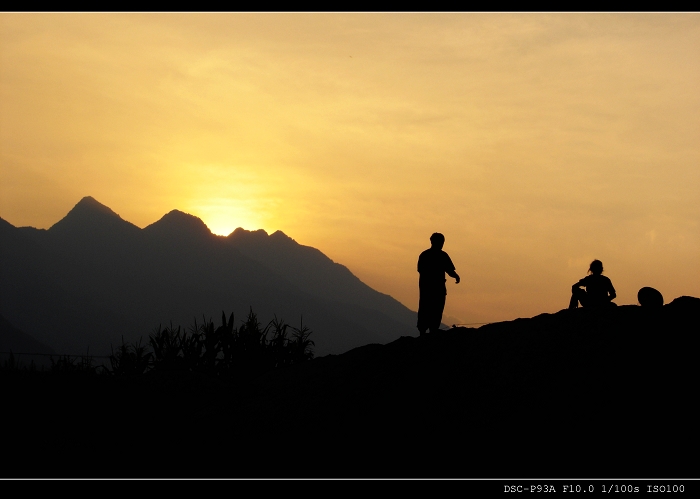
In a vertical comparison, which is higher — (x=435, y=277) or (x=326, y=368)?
(x=435, y=277)

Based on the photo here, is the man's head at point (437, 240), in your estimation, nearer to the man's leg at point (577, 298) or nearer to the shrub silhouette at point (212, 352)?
the man's leg at point (577, 298)

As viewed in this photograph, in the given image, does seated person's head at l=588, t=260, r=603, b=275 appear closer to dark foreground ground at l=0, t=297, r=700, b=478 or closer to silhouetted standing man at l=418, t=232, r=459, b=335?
dark foreground ground at l=0, t=297, r=700, b=478

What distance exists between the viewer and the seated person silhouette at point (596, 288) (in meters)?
11.4

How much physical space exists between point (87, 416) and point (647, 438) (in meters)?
8.27

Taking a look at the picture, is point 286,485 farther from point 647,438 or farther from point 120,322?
point 120,322

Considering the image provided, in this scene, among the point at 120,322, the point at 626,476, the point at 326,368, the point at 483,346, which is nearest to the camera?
the point at 626,476

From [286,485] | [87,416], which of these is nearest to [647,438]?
[286,485]

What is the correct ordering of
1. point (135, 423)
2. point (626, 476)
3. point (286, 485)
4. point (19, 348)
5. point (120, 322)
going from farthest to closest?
point (120, 322) < point (19, 348) < point (135, 423) < point (286, 485) < point (626, 476)

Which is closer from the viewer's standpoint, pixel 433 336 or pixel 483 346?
pixel 483 346

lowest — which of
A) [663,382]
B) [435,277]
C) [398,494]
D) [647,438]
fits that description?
[398,494]

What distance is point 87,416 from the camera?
12.1m

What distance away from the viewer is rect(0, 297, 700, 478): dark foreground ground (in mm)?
8672

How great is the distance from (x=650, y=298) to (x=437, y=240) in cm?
321

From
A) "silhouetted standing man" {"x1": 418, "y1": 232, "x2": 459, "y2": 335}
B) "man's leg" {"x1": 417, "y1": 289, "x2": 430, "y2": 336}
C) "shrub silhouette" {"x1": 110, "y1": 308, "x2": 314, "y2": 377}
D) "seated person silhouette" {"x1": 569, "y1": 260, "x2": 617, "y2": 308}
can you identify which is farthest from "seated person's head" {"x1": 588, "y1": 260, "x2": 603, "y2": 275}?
"shrub silhouette" {"x1": 110, "y1": 308, "x2": 314, "y2": 377}
